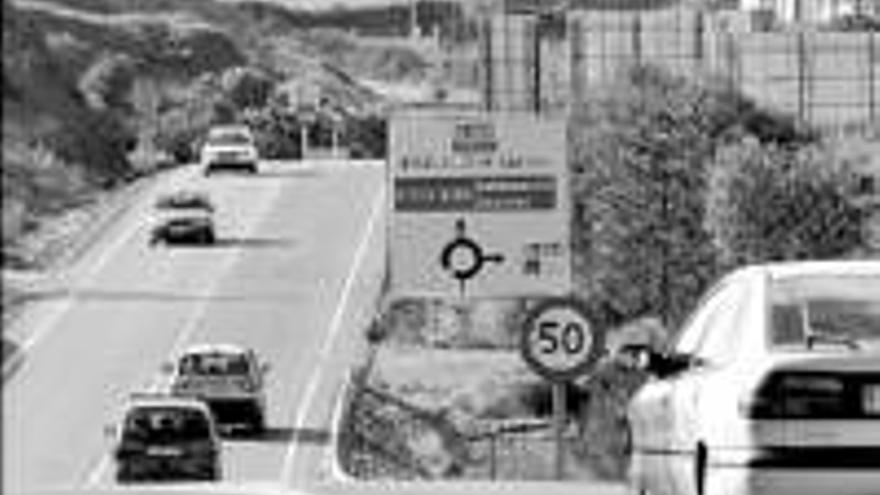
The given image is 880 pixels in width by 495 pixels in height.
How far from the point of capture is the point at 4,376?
4.47 m

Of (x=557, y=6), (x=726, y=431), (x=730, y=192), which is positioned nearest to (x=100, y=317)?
(x=730, y=192)

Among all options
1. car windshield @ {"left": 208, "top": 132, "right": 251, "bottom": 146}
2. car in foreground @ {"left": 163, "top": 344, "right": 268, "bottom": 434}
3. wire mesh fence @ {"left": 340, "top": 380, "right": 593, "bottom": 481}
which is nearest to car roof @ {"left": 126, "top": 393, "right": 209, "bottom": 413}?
wire mesh fence @ {"left": 340, "top": 380, "right": 593, "bottom": 481}

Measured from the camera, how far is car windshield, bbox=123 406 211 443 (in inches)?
1382

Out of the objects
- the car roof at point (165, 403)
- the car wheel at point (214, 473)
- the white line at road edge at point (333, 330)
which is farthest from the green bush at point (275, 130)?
the car wheel at point (214, 473)

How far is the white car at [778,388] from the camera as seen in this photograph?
29.8 ft

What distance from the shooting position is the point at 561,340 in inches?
763

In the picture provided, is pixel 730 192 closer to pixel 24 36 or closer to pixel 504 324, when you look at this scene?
pixel 504 324

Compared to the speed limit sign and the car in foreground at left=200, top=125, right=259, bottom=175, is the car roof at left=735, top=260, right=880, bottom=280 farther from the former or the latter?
the car in foreground at left=200, top=125, right=259, bottom=175

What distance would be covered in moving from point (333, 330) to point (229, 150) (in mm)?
20346

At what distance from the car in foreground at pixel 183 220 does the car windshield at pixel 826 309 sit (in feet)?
266

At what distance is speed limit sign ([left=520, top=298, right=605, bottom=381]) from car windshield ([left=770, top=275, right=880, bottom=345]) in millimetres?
8716

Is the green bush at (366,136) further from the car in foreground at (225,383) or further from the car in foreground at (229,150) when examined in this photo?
the car in foreground at (225,383)

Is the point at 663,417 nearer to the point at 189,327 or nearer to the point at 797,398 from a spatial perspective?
the point at 797,398

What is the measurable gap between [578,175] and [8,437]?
65439mm
